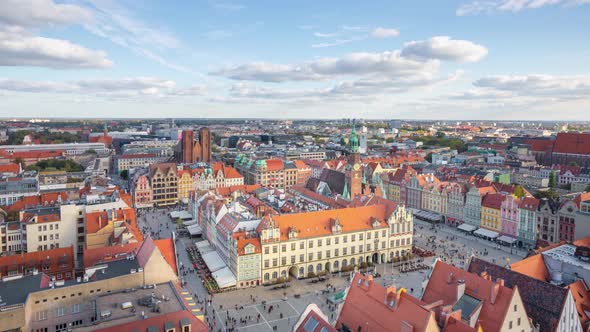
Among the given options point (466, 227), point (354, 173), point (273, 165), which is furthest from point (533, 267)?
point (273, 165)

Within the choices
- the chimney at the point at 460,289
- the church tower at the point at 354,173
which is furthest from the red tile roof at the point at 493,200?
the chimney at the point at 460,289

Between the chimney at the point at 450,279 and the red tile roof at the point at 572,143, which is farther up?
the red tile roof at the point at 572,143

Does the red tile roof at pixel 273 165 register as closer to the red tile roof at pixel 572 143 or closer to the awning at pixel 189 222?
the awning at pixel 189 222

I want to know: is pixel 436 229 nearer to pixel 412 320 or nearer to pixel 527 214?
pixel 527 214

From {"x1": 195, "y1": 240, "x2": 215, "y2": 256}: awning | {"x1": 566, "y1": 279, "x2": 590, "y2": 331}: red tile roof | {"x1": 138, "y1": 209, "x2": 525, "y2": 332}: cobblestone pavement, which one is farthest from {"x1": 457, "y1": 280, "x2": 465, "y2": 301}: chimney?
{"x1": 195, "y1": 240, "x2": 215, "y2": 256}: awning

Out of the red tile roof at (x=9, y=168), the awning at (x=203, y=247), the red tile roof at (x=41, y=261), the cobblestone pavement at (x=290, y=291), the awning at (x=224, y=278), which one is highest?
the red tile roof at (x=9, y=168)

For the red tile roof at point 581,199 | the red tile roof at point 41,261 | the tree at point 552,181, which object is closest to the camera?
the red tile roof at point 41,261

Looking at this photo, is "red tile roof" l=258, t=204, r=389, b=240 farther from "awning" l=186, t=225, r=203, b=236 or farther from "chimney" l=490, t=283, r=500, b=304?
"chimney" l=490, t=283, r=500, b=304
